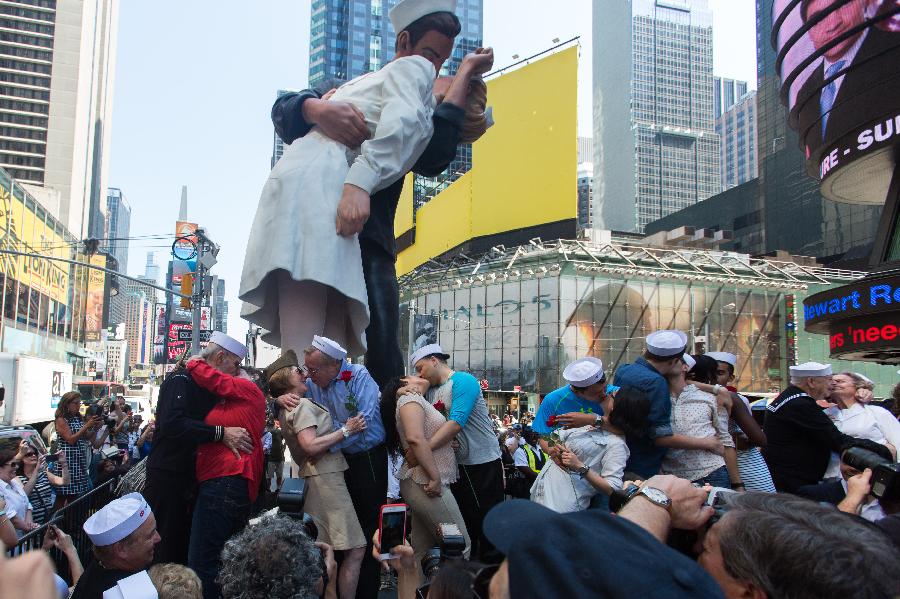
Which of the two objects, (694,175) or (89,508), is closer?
(89,508)

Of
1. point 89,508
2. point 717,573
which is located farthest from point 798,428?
point 89,508

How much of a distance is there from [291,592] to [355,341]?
2519mm

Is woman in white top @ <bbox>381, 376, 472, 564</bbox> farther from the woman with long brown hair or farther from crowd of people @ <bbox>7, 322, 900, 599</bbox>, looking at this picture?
the woman with long brown hair

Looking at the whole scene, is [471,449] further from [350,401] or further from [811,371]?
[811,371]

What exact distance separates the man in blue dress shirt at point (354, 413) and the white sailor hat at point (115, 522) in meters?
1.34

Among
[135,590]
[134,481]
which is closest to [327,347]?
[134,481]

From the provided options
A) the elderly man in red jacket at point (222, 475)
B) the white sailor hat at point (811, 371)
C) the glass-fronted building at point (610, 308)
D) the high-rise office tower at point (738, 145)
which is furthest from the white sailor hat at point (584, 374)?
the high-rise office tower at point (738, 145)

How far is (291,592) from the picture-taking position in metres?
2.58

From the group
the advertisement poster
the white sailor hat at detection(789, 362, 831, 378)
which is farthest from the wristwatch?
the advertisement poster

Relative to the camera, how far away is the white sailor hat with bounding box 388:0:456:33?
516cm

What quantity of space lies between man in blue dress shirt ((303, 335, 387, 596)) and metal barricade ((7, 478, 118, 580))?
6.25 ft

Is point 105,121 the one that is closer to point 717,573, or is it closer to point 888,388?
point 888,388

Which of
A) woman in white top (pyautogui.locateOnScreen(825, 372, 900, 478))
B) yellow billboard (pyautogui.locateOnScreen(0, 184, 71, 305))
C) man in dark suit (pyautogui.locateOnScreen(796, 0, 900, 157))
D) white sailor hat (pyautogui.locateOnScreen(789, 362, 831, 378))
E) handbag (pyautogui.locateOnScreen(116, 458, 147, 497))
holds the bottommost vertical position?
handbag (pyautogui.locateOnScreen(116, 458, 147, 497))

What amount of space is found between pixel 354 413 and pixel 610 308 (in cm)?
3644
